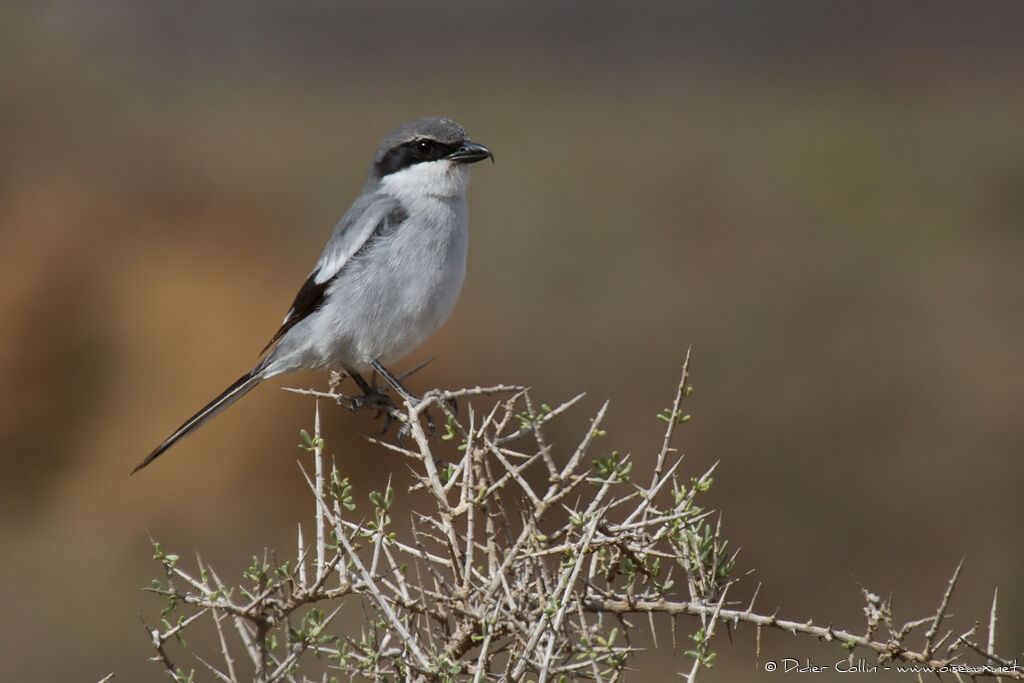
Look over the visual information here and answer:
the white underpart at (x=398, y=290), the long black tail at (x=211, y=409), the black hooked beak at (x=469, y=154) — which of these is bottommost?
the long black tail at (x=211, y=409)

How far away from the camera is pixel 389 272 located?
3719 millimetres

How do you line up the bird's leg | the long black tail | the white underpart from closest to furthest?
the bird's leg < the long black tail < the white underpart

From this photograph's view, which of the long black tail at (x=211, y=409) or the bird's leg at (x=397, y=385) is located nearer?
the bird's leg at (x=397, y=385)

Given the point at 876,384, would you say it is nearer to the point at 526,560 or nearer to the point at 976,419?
the point at 976,419

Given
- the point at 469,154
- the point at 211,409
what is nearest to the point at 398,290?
the point at 469,154

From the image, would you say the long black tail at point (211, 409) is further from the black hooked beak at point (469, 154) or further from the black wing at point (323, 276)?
the black hooked beak at point (469, 154)

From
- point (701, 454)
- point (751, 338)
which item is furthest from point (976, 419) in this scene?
point (701, 454)

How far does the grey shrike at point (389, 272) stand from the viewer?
367 centimetres

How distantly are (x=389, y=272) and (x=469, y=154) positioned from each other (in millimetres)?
524

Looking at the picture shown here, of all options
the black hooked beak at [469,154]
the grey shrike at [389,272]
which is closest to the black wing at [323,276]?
the grey shrike at [389,272]

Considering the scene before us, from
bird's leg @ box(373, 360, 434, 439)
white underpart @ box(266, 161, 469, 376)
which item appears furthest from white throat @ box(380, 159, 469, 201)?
bird's leg @ box(373, 360, 434, 439)

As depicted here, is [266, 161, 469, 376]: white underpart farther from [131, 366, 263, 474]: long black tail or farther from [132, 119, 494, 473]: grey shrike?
[131, 366, 263, 474]: long black tail

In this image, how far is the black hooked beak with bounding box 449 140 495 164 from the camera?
3881mm

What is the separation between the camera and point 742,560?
282 inches
